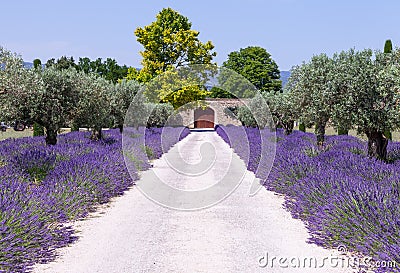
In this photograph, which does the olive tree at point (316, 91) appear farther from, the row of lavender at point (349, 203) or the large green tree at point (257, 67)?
the large green tree at point (257, 67)

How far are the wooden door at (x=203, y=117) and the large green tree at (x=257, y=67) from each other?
5.45 meters

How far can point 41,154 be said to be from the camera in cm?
A: 1023

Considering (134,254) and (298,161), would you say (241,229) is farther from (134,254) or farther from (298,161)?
(298,161)

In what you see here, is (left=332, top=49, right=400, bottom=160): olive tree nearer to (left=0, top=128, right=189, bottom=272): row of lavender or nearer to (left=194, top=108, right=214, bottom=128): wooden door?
(left=0, top=128, right=189, bottom=272): row of lavender

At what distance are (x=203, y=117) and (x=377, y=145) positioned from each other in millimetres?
51361

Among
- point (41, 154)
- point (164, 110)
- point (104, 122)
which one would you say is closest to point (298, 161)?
point (41, 154)

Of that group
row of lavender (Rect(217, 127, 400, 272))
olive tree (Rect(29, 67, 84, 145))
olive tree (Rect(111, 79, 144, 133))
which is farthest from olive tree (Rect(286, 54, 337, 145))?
olive tree (Rect(111, 79, 144, 133))

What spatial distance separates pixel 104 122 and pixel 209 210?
37.0 ft

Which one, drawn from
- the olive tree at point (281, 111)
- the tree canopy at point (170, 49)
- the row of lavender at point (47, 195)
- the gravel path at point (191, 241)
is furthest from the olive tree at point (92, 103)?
the tree canopy at point (170, 49)

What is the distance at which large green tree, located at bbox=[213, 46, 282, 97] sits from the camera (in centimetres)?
7106

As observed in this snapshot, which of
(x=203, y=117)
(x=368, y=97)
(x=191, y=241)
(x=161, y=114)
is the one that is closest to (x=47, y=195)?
(x=191, y=241)

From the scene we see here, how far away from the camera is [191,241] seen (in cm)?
622

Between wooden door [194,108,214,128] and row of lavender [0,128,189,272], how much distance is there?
1942 inches

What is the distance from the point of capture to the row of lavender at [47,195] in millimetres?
5004
